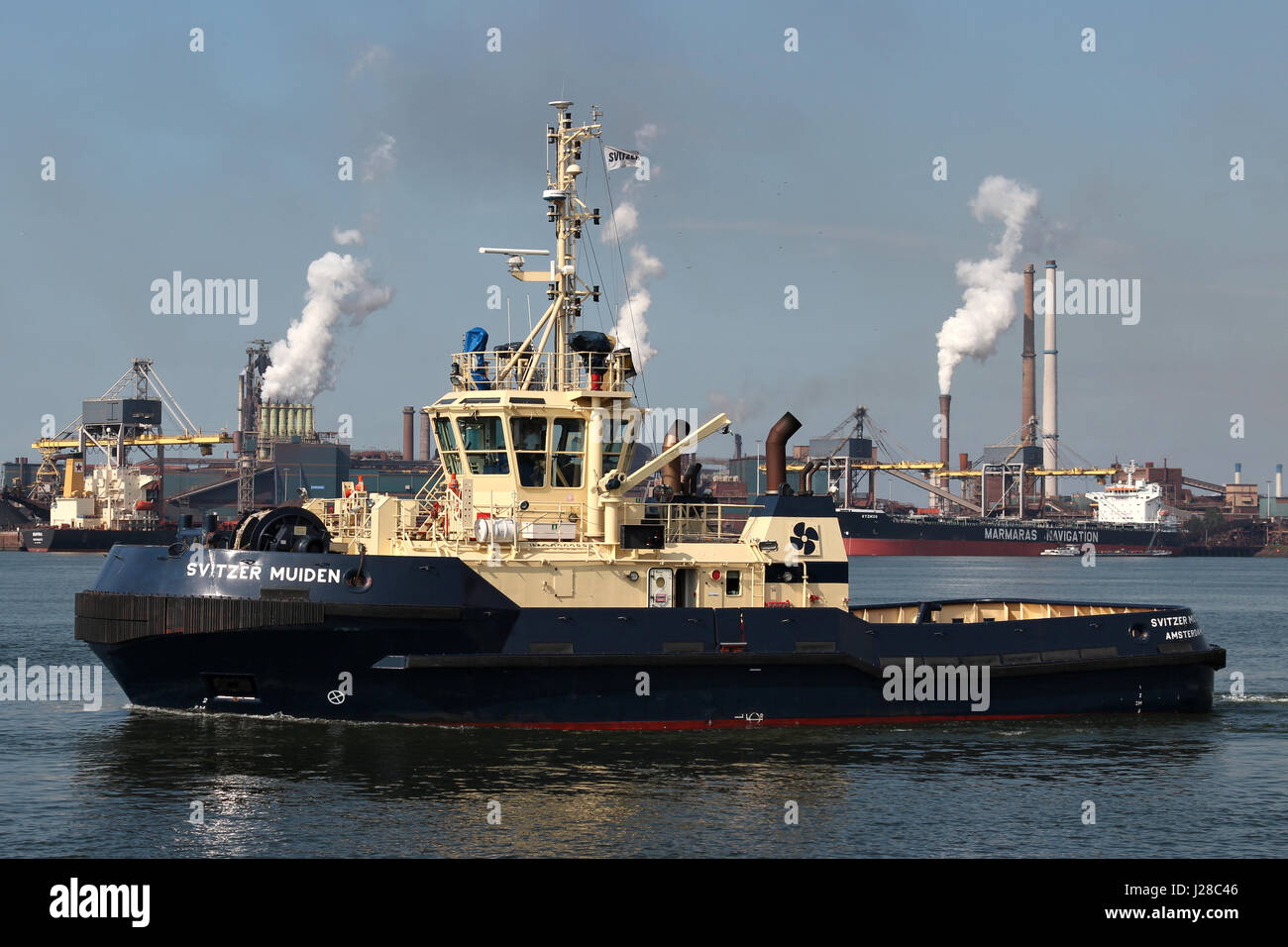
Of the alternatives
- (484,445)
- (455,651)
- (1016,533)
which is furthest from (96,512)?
(455,651)

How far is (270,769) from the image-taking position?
17672 mm

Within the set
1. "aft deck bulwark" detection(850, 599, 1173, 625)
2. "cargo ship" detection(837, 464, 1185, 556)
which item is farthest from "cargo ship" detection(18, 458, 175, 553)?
"aft deck bulwark" detection(850, 599, 1173, 625)

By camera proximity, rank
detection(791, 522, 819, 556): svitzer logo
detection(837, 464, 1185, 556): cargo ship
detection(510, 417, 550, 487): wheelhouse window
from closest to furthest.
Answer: detection(510, 417, 550, 487): wheelhouse window < detection(791, 522, 819, 556): svitzer logo < detection(837, 464, 1185, 556): cargo ship

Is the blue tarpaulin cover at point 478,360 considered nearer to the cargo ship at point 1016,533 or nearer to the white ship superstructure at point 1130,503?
the cargo ship at point 1016,533

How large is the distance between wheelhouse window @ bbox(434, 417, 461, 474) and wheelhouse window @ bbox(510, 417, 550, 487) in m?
0.99

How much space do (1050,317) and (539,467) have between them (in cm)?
14400

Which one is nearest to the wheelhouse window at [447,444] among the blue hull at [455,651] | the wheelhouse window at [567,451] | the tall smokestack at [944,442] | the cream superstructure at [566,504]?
the cream superstructure at [566,504]

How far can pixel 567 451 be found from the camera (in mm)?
20844

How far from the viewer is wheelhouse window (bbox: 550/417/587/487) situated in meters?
20.8

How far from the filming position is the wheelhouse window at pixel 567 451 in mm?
20750

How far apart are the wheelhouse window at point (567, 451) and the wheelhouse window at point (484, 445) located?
72cm

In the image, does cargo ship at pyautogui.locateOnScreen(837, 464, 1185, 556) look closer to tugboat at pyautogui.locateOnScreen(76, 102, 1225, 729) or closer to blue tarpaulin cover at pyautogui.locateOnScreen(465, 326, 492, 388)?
tugboat at pyautogui.locateOnScreen(76, 102, 1225, 729)
